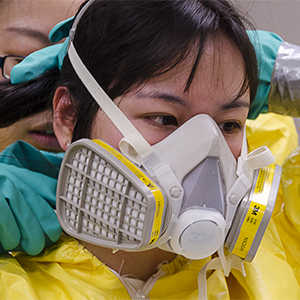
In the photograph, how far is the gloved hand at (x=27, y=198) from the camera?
2.86ft

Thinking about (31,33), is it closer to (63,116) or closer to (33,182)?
(63,116)

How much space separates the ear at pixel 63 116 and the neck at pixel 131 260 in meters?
0.29

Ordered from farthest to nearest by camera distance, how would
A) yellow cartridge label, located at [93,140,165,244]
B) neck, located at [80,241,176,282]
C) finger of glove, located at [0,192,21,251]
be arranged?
neck, located at [80,241,176,282], finger of glove, located at [0,192,21,251], yellow cartridge label, located at [93,140,165,244]

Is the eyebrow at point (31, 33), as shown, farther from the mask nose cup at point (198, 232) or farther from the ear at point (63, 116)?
the mask nose cup at point (198, 232)

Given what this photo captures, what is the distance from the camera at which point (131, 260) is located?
0.96m

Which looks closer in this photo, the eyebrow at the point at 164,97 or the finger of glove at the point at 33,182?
the eyebrow at the point at 164,97

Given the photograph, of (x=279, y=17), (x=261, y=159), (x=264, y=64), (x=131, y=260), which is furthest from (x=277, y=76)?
(x=131, y=260)

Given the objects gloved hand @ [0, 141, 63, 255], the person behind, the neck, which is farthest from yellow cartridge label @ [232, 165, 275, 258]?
gloved hand @ [0, 141, 63, 255]

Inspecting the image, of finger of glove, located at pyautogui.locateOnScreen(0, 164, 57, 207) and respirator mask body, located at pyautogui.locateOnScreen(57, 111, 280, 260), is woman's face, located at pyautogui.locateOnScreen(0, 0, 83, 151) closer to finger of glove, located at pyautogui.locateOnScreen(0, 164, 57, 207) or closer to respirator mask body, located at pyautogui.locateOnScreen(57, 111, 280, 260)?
finger of glove, located at pyautogui.locateOnScreen(0, 164, 57, 207)

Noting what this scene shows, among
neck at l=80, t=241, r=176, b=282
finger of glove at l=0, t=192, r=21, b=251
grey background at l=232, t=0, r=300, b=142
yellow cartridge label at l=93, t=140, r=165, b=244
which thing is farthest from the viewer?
grey background at l=232, t=0, r=300, b=142

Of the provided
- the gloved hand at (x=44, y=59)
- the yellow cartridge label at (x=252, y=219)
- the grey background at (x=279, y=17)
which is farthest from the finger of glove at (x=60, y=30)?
the yellow cartridge label at (x=252, y=219)

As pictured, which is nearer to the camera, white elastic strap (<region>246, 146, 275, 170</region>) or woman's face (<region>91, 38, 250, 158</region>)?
woman's face (<region>91, 38, 250, 158</region>)

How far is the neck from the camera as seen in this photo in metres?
0.95

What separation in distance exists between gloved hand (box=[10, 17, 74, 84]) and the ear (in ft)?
0.35
